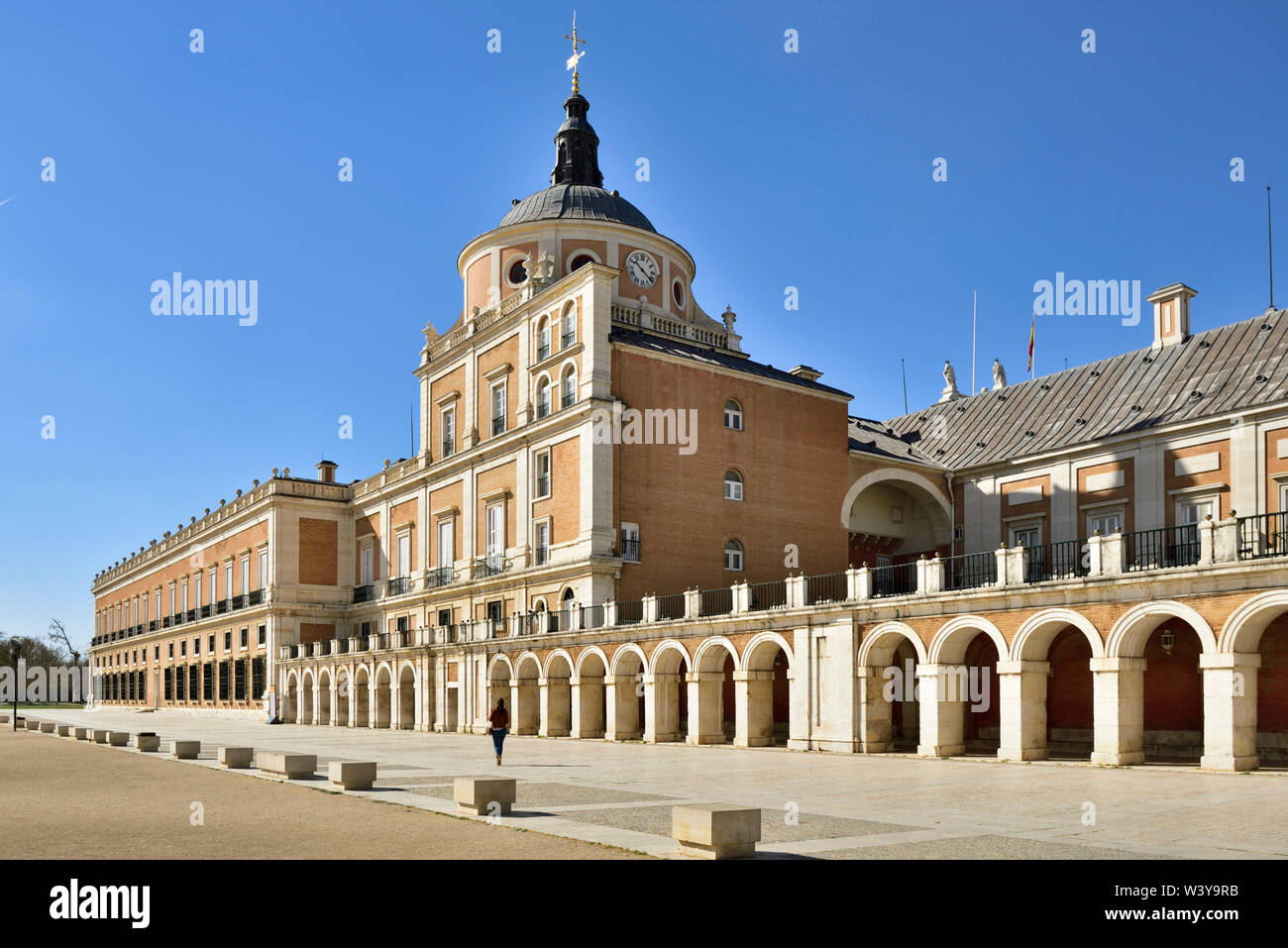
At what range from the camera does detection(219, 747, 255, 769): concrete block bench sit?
23.6 meters

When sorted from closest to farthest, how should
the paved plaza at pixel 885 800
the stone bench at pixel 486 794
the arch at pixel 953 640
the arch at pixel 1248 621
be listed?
the paved plaza at pixel 885 800 < the stone bench at pixel 486 794 < the arch at pixel 1248 621 < the arch at pixel 953 640

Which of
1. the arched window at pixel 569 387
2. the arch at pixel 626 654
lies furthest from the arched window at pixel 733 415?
the arch at pixel 626 654

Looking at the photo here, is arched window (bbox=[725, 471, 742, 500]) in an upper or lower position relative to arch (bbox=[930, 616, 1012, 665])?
upper

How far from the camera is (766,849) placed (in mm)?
11570

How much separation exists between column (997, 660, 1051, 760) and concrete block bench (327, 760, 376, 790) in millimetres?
13574

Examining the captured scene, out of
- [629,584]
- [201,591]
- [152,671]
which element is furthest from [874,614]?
[152,671]

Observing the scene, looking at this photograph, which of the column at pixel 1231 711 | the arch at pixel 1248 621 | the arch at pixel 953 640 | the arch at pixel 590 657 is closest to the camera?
the arch at pixel 1248 621

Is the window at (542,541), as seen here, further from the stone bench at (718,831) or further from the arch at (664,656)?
the stone bench at (718,831)

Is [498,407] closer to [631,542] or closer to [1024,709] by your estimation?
[631,542]

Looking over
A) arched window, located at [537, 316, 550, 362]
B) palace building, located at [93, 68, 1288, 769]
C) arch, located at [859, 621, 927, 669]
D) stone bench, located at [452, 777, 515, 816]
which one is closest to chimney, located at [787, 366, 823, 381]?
palace building, located at [93, 68, 1288, 769]

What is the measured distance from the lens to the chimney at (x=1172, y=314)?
4416 cm

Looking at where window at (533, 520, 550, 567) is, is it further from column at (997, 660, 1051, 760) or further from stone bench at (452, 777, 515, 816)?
stone bench at (452, 777, 515, 816)

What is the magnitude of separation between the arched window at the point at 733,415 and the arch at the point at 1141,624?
23.1m

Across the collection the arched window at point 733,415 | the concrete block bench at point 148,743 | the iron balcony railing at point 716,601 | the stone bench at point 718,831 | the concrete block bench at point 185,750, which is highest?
the arched window at point 733,415
